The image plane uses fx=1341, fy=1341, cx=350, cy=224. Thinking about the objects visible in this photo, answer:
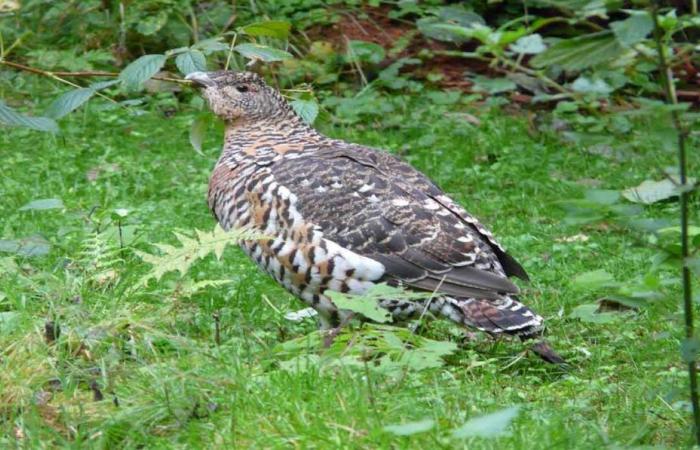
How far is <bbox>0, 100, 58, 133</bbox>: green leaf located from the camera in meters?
4.91

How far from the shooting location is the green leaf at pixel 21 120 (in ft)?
16.1

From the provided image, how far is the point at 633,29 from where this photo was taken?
3.42 metres

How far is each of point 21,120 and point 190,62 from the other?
73 cm

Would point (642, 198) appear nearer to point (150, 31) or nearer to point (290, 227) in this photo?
point (290, 227)

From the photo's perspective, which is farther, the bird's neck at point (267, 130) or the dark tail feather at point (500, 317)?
the bird's neck at point (267, 130)

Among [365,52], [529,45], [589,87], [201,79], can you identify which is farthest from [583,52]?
[365,52]

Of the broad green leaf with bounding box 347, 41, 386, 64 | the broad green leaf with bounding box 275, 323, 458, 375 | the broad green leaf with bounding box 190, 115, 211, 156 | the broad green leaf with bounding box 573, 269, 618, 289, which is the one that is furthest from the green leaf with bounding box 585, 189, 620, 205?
the broad green leaf with bounding box 347, 41, 386, 64

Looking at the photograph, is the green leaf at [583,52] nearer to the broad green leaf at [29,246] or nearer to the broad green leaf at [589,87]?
the broad green leaf at [589,87]

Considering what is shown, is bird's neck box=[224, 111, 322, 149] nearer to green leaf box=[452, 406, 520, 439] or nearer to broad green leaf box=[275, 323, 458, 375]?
broad green leaf box=[275, 323, 458, 375]

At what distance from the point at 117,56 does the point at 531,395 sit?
6.12 meters

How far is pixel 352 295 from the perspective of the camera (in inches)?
219

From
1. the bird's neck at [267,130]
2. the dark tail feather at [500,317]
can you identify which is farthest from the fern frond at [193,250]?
the bird's neck at [267,130]

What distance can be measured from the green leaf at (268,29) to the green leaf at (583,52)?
6.96 feet

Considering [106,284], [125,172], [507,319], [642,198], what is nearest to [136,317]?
[106,284]
